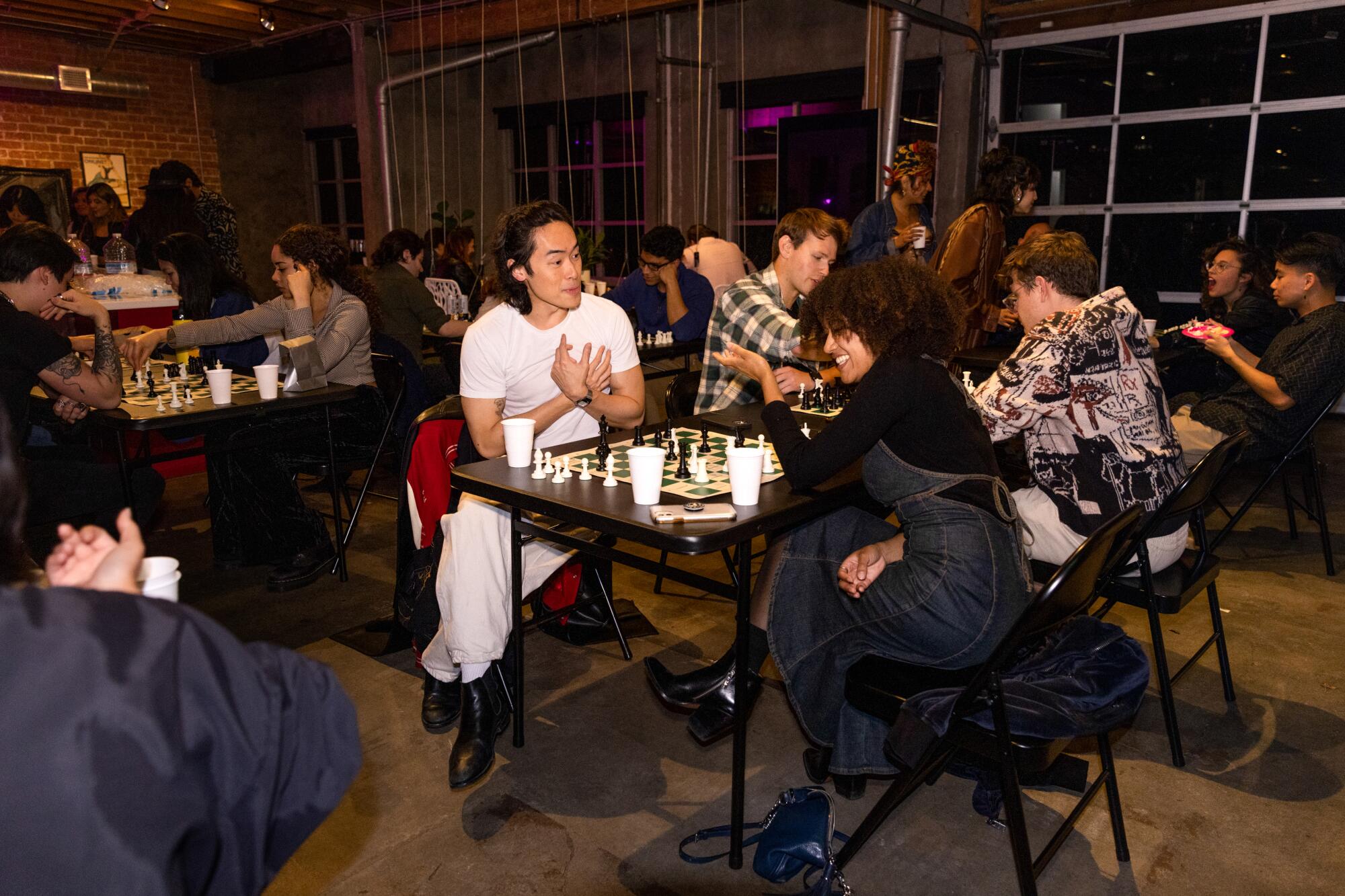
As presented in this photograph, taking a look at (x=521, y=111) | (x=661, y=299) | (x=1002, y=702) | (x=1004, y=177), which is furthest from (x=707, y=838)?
(x=521, y=111)

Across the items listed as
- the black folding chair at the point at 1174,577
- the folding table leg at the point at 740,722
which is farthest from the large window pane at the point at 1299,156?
the folding table leg at the point at 740,722

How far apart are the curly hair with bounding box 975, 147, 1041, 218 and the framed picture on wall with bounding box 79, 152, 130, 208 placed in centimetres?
967

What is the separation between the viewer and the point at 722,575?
156 inches

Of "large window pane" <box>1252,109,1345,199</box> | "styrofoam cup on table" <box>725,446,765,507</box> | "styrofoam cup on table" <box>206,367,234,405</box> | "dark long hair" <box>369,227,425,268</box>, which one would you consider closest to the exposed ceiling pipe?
"dark long hair" <box>369,227,425,268</box>

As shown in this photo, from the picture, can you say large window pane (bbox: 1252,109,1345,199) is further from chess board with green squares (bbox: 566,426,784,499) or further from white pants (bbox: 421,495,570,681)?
white pants (bbox: 421,495,570,681)

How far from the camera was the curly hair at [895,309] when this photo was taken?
7.42 ft

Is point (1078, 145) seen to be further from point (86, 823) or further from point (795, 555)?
point (86, 823)

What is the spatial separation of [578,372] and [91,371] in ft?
6.34

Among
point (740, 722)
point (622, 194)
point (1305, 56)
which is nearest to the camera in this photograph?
point (740, 722)

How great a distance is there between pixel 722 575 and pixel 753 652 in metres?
1.30

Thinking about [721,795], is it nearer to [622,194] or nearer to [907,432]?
[907,432]

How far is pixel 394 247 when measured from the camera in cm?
593

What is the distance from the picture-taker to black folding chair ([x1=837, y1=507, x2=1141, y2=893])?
1787 mm

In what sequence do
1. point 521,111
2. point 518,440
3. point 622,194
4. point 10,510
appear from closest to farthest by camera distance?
point 10,510 < point 518,440 < point 622,194 < point 521,111
